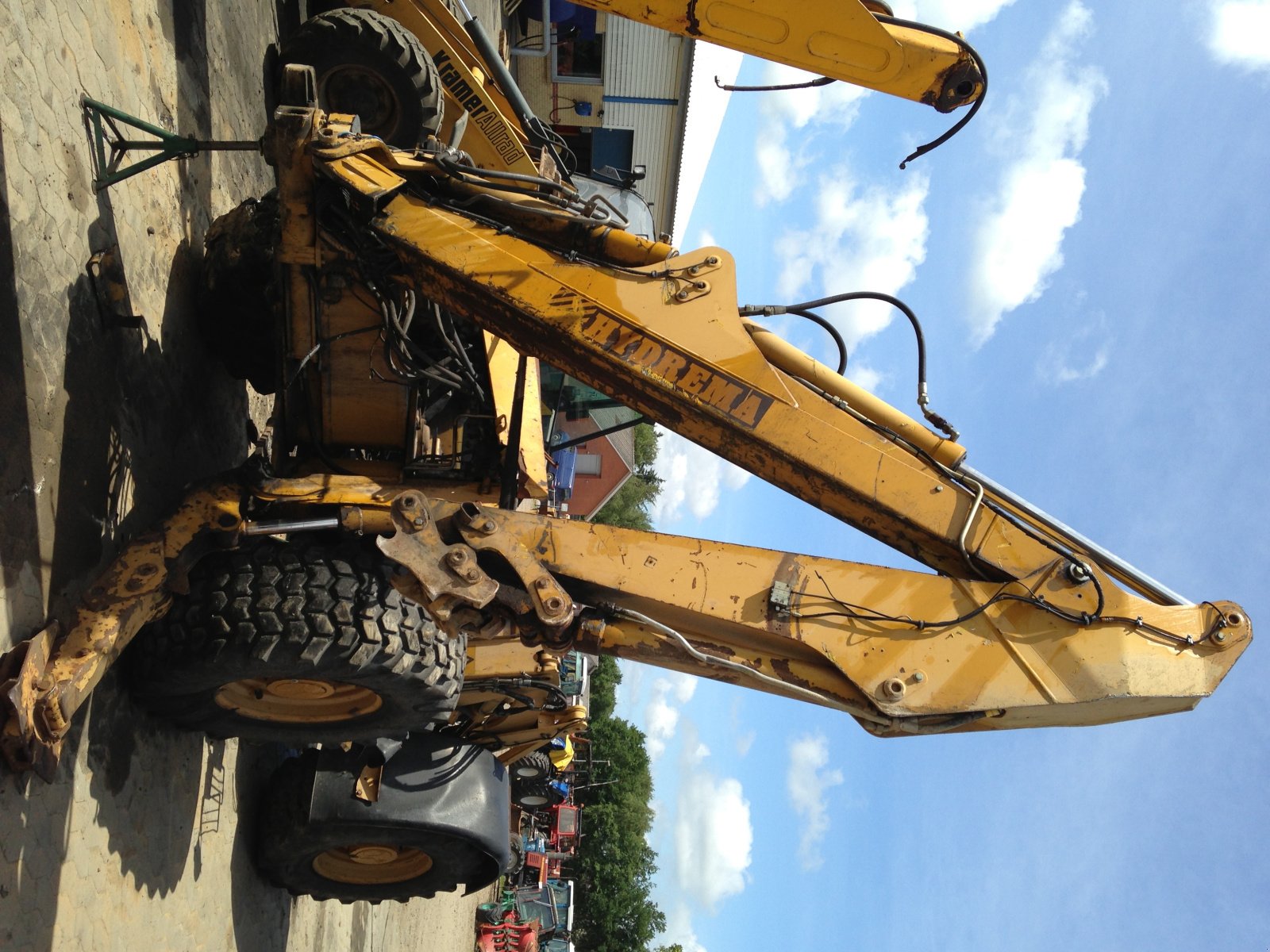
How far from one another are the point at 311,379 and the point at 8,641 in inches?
77.7

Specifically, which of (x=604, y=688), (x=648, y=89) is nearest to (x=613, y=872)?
(x=604, y=688)

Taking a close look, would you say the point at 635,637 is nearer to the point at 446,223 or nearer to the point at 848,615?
the point at 848,615

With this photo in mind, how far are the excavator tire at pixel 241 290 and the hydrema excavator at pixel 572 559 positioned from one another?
0.77 metres

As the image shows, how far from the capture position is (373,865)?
640 centimetres

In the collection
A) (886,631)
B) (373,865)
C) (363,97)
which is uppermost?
(363,97)

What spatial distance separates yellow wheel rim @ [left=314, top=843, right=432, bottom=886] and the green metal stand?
14.1 feet

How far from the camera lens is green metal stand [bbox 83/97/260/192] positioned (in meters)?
4.44

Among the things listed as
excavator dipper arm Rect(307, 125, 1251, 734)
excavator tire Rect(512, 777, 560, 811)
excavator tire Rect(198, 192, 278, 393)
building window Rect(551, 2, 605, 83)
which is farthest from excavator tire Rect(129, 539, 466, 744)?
building window Rect(551, 2, 605, 83)

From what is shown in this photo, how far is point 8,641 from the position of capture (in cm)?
350

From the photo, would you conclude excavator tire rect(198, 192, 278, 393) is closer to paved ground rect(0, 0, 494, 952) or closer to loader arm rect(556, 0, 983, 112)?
paved ground rect(0, 0, 494, 952)

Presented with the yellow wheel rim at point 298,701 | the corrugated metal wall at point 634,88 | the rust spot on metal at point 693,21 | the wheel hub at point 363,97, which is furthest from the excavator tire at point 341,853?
the corrugated metal wall at point 634,88

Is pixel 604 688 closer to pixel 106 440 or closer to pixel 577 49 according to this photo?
pixel 577 49

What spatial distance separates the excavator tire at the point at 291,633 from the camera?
3.91 meters

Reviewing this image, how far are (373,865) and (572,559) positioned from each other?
3.71m
